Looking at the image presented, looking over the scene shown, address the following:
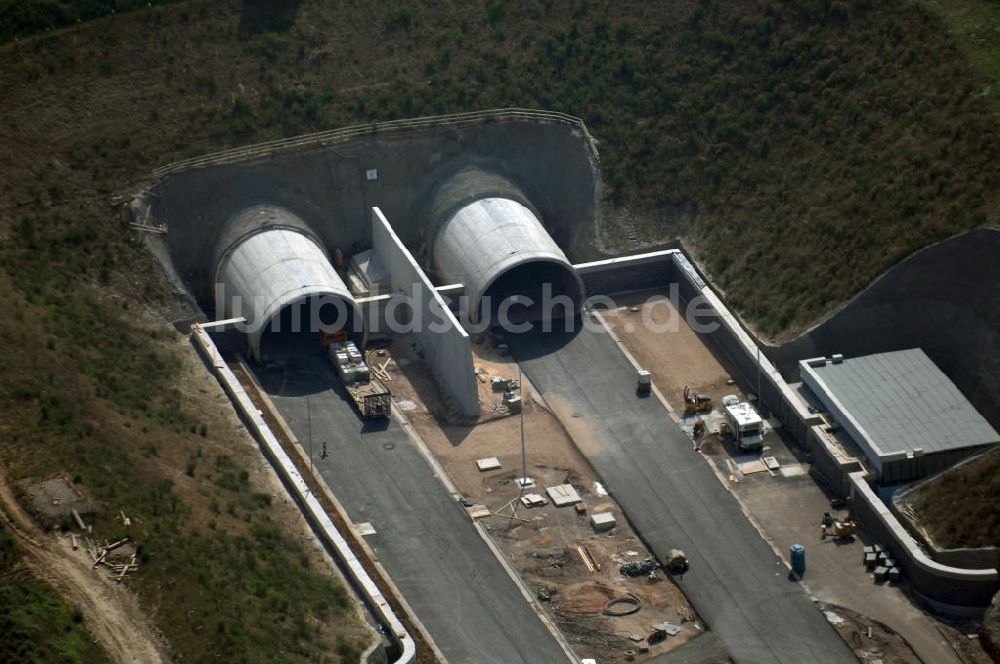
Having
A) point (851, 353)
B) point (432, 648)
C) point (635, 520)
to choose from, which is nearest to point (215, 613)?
point (432, 648)

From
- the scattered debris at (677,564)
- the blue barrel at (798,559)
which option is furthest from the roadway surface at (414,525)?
the blue barrel at (798,559)

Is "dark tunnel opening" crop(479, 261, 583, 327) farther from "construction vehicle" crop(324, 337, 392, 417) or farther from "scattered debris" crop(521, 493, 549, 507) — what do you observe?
"scattered debris" crop(521, 493, 549, 507)

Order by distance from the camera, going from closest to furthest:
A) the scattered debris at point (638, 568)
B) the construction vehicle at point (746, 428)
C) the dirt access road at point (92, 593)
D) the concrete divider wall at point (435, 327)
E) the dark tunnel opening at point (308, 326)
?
1. the dirt access road at point (92, 593)
2. the scattered debris at point (638, 568)
3. the construction vehicle at point (746, 428)
4. the concrete divider wall at point (435, 327)
5. the dark tunnel opening at point (308, 326)

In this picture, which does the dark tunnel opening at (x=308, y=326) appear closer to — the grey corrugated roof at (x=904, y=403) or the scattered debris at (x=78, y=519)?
the scattered debris at (x=78, y=519)

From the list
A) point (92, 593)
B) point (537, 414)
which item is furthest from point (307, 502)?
point (537, 414)

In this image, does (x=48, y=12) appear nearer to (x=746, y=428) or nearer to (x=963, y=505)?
(x=746, y=428)

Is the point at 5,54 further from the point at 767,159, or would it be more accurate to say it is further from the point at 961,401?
the point at 961,401
